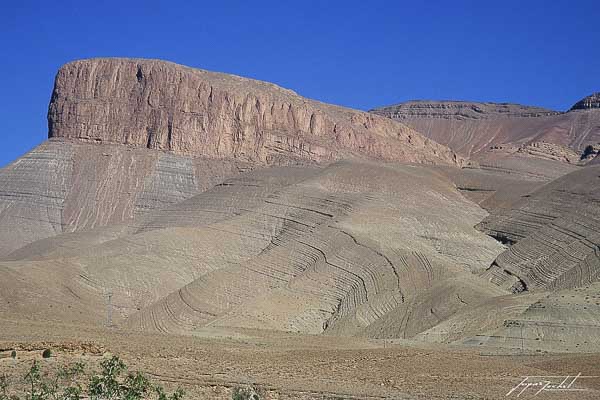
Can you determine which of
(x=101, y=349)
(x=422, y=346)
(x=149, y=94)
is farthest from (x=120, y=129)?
(x=101, y=349)

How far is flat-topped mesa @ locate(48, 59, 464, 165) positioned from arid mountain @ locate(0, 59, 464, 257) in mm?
134

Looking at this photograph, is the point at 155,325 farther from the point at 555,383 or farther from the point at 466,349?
the point at 555,383

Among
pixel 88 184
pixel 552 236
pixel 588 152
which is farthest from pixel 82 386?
pixel 588 152

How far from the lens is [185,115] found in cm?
13838

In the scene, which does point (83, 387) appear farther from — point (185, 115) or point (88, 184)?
point (185, 115)

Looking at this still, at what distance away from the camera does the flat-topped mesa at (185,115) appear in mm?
137375

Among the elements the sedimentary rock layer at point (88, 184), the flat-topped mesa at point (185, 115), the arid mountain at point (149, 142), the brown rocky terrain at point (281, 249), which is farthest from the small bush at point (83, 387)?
the flat-topped mesa at point (185, 115)

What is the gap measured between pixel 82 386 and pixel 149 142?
360 feet

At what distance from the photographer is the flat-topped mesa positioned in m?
137

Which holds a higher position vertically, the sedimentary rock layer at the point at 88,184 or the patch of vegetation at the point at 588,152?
the patch of vegetation at the point at 588,152

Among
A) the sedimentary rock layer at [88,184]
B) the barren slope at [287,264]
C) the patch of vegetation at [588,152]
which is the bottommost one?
the barren slope at [287,264]

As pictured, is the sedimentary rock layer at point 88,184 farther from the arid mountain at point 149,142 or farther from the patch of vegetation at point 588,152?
the patch of vegetation at point 588,152

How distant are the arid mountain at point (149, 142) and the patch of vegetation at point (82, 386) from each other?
95.8 meters

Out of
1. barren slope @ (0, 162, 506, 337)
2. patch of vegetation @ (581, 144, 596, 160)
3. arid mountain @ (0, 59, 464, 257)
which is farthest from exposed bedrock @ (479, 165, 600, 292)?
patch of vegetation @ (581, 144, 596, 160)
